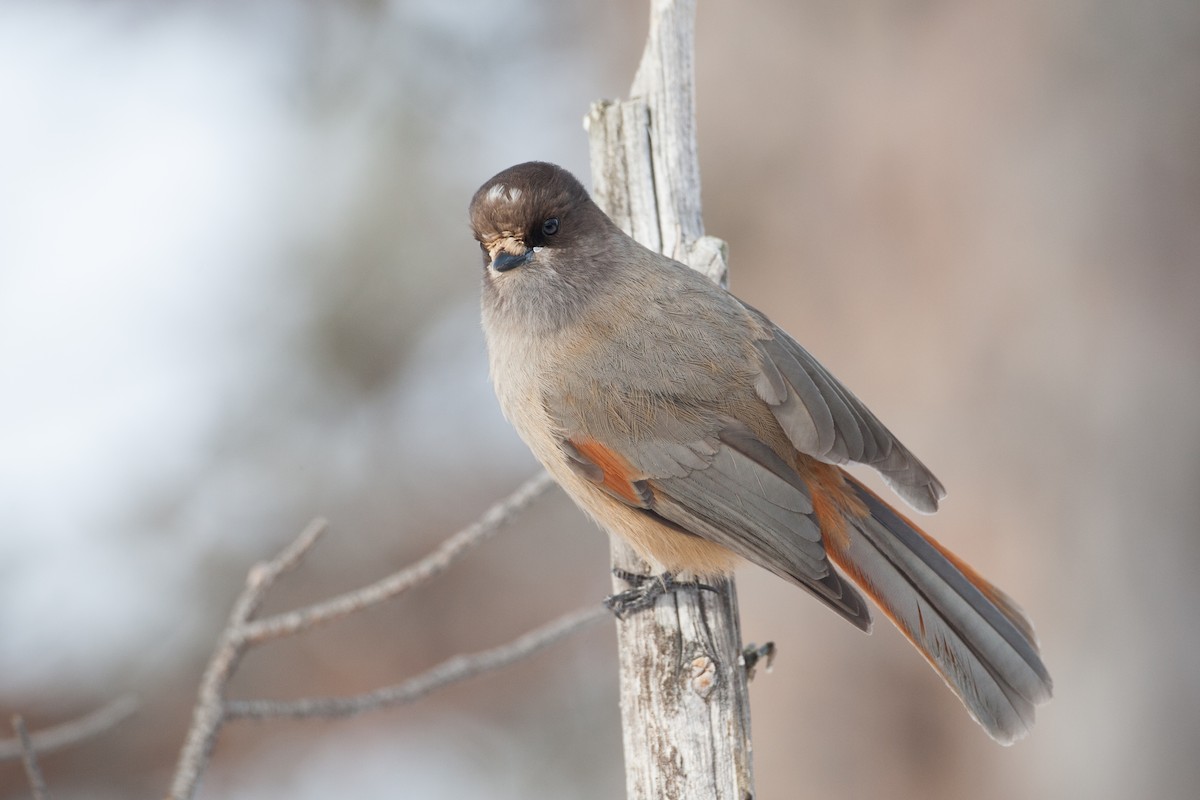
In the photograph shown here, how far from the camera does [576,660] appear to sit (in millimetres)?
6051

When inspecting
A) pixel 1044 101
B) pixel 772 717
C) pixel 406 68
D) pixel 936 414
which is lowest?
pixel 772 717

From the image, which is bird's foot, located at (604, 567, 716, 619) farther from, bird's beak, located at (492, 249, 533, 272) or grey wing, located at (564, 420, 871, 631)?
bird's beak, located at (492, 249, 533, 272)

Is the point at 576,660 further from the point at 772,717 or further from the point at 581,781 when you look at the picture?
the point at 772,717

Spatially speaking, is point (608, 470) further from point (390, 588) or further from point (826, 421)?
point (390, 588)

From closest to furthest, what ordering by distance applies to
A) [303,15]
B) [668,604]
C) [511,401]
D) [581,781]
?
[668,604] < [511,401] < [581,781] < [303,15]

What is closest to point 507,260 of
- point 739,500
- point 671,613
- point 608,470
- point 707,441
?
point 608,470

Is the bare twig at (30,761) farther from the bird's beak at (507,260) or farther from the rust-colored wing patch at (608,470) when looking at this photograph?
the bird's beak at (507,260)

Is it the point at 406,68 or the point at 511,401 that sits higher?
the point at 406,68

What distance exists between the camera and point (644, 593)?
3.12m

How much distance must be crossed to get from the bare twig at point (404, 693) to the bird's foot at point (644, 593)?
0.06m

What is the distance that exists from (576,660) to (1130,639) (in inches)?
111

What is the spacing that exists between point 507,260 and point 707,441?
0.81m

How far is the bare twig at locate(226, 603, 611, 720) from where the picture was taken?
256cm

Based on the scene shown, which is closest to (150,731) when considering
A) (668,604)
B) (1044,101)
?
(668,604)
